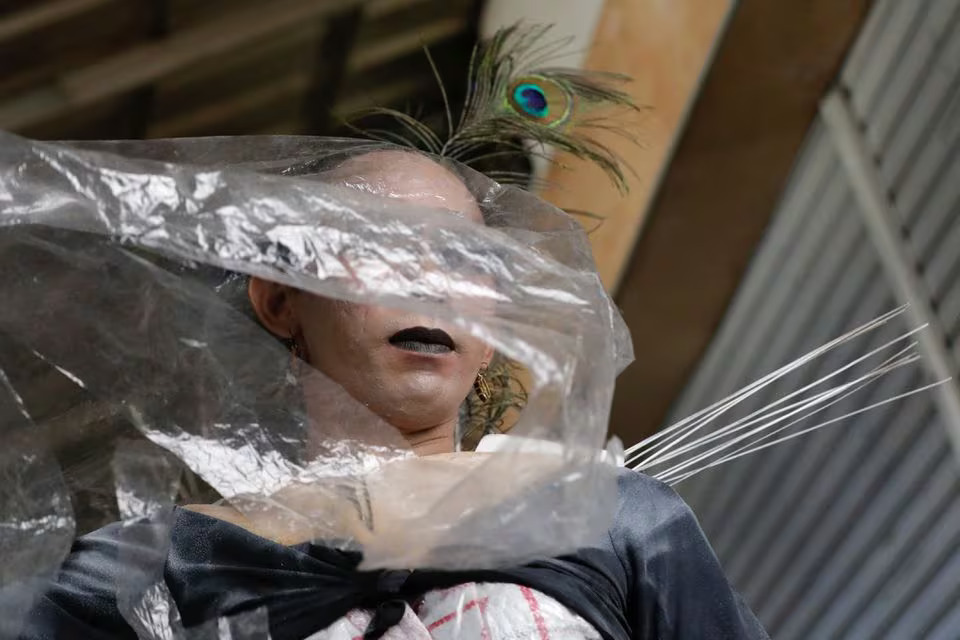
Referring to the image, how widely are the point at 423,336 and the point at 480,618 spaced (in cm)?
24

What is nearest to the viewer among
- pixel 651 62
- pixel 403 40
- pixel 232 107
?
pixel 651 62

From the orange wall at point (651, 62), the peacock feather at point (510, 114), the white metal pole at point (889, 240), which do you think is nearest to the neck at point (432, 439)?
the peacock feather at point (510, 114)

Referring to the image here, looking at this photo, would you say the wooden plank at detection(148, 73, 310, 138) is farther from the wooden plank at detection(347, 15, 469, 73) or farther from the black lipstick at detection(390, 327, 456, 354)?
the black lipstick at detection(390, 327, 456, 354)

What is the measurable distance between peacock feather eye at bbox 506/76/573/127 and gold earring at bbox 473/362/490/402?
1.01 ft

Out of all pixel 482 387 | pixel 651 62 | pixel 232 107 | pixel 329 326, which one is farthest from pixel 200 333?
pixel 232 107

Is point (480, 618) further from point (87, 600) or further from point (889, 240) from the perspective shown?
point (889, 240)

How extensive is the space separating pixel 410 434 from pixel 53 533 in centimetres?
30

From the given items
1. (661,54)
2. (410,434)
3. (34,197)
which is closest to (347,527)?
(410,434)

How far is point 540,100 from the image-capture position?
1.58 metres

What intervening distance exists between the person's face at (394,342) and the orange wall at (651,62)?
3.50ft

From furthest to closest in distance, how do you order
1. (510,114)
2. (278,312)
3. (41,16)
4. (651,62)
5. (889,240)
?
(41,16), (889,240), (651,62), (510,114), (278,312)

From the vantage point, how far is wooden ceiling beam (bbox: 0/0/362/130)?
9.25ft

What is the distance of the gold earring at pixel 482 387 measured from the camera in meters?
1.40

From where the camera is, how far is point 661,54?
2326 millimetres
